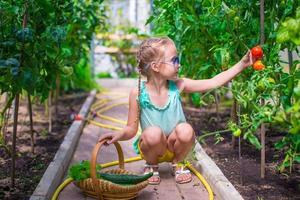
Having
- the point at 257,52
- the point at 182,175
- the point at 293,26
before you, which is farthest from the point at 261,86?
the point at 182,175

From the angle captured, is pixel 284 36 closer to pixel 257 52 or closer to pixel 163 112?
pixel 257 52

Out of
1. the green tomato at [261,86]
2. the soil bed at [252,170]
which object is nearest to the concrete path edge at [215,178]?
the soil bed at [252,170]

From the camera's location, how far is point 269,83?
11.9 ft

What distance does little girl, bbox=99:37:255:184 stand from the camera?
4473 mm

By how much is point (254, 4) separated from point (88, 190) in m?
2.00

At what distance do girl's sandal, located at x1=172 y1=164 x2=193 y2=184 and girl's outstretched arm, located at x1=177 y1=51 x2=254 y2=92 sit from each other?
66 centimetres

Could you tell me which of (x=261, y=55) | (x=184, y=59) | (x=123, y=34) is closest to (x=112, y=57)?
(x=123, y=34)

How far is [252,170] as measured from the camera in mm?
4652

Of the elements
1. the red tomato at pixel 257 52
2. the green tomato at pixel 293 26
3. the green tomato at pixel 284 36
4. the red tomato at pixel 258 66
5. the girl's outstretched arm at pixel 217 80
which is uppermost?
the green tomato at pixel 293 26

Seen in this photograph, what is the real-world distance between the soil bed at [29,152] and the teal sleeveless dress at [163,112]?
3.38 feet

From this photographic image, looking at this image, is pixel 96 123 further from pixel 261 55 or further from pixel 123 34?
pixel 123 34

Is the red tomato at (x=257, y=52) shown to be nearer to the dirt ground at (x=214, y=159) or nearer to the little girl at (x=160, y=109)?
the little girl at (x=160, y=109)

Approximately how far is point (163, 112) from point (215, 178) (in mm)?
686

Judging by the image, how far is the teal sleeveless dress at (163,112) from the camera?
457 centimetres
